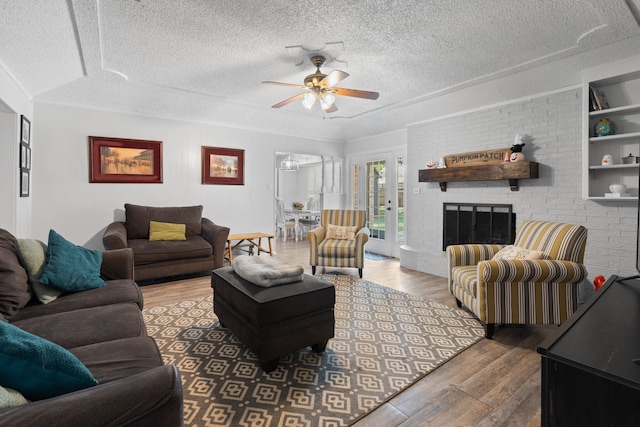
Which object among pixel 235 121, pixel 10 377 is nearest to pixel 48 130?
pixel 235 121

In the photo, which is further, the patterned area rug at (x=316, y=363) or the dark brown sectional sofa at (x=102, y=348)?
the patterned area rug at (x=316, y=363)

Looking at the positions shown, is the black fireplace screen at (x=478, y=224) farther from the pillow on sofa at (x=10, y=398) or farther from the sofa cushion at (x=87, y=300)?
the pillow on sofa at (x=10, y=398)

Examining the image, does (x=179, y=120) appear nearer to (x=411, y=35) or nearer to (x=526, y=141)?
(x=411, y=35)

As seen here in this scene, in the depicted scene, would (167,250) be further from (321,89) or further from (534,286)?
(534,286)

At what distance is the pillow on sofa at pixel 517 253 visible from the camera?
2.68m

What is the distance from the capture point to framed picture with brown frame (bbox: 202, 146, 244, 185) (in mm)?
5273

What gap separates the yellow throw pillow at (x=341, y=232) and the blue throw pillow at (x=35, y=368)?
389 cm

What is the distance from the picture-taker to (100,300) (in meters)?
2.09

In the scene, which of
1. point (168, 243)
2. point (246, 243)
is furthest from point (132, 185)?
point (246, 243)

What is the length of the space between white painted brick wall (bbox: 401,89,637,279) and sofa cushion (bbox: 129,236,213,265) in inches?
121

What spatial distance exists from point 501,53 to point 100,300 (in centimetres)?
385

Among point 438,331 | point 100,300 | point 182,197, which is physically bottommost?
point 438,331

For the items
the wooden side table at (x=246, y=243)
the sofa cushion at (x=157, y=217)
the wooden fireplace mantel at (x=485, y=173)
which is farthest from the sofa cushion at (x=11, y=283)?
the wooden fireplace mantel at (x=485, y=173)

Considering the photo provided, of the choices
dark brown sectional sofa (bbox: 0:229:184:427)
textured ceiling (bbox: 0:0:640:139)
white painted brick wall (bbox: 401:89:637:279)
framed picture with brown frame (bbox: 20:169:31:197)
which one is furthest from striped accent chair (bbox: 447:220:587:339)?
framed picture with brown frame (bbox: 20:169:31:197)
